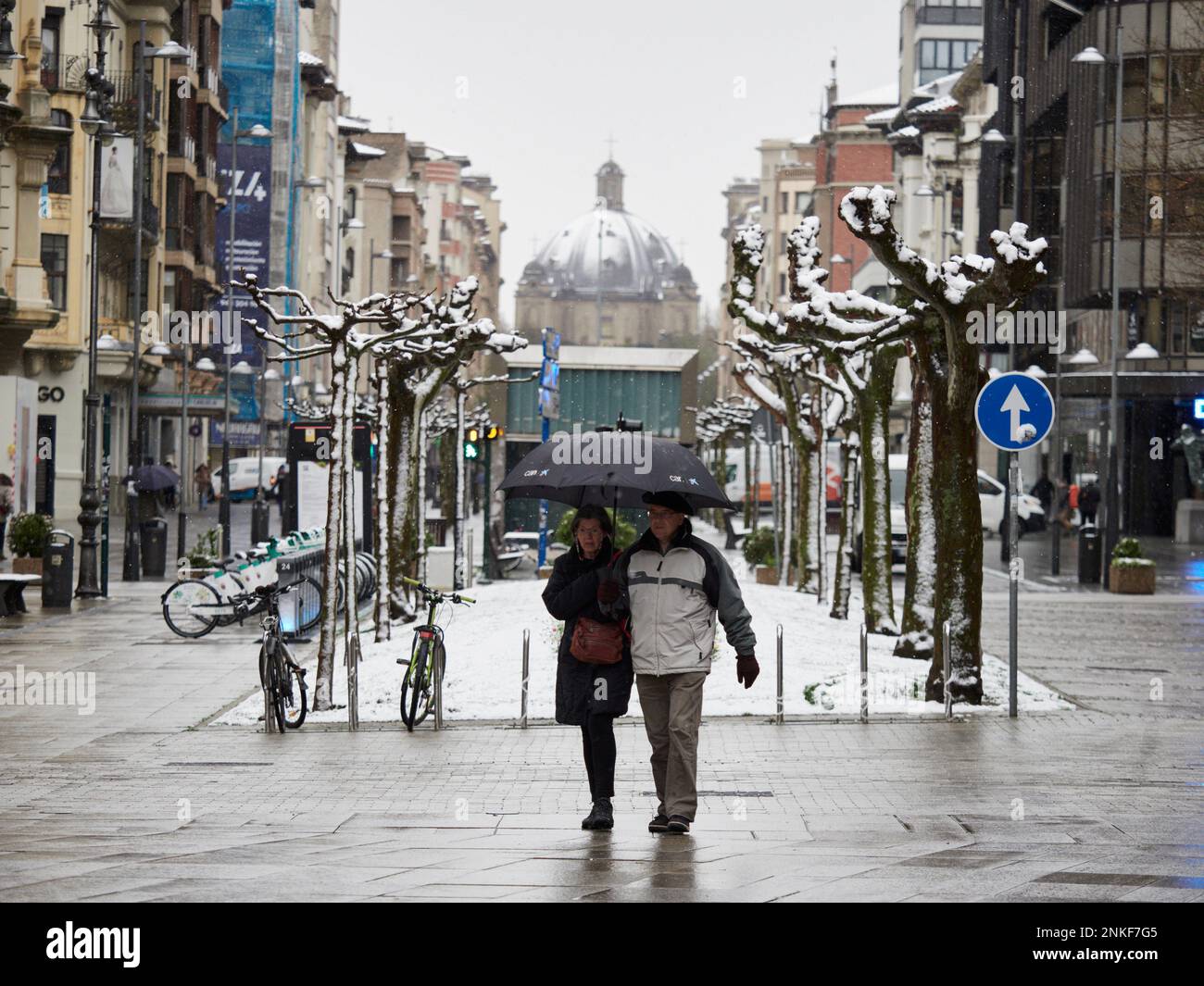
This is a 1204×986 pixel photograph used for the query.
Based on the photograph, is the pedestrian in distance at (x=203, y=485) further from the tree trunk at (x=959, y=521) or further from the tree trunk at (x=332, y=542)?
the tree trunk at (x=959, y=521)

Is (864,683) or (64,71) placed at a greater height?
(64,71)

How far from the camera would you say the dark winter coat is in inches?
420

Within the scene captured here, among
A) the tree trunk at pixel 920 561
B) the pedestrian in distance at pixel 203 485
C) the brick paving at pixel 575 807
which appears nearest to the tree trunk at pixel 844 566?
the tree trunk at pixel 920 561

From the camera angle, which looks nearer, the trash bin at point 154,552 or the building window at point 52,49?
the trash bin at point 154,552

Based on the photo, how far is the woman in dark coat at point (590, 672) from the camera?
10.7 metres

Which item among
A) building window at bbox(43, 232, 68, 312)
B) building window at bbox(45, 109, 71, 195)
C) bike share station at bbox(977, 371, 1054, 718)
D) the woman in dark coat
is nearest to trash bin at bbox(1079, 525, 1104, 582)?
bike share station at bbox(977, 371, 1054, 718)

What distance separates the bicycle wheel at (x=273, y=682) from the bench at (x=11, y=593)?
11.7m

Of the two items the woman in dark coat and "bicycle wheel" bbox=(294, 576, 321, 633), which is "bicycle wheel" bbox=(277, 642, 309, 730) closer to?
the woman in dark coat

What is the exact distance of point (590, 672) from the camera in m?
10.8

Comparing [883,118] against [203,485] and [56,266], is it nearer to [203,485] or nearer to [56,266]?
[203,485]

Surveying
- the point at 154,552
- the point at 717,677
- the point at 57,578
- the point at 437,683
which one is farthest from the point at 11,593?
the point at 437,683

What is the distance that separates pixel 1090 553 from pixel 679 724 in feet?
89.8

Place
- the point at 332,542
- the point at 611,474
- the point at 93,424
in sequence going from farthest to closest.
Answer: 1. the point at 93,424
2. the point at 332,542
3. the point at 611,474
